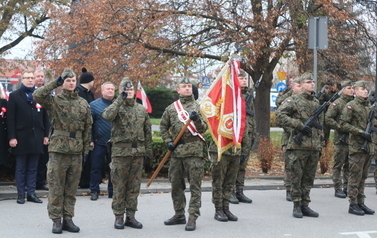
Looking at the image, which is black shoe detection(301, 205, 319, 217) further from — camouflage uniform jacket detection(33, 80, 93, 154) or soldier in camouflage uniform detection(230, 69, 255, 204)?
camouflage uniform jacket detection(33, 80, 93, 154)

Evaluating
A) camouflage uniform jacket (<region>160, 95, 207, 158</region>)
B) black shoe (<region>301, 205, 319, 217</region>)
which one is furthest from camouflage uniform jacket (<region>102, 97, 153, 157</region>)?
black shoe (<region>301, 205, 319, 217</region>)

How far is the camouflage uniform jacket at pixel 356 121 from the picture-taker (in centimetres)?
915

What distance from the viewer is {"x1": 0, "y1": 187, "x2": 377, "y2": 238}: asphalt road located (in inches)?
297

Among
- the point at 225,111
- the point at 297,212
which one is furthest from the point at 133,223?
the point at 297,212

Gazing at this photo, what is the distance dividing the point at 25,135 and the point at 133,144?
251 cm

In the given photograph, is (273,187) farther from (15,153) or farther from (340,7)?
(340,7)

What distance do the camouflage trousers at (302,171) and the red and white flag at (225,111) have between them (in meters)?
1.05

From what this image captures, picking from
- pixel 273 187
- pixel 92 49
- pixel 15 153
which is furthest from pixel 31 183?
pixel 92 49

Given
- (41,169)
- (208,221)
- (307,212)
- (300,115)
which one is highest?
(300,115)

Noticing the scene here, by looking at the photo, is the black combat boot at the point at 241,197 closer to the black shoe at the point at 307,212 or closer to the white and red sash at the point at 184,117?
the black shoe at the point at 307,212

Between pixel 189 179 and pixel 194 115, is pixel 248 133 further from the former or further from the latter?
pixel 194 115

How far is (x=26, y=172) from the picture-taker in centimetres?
959

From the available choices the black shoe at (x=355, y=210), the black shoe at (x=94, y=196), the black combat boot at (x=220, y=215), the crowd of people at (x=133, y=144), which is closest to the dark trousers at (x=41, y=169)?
the crowd of people at (x=133, y=144)

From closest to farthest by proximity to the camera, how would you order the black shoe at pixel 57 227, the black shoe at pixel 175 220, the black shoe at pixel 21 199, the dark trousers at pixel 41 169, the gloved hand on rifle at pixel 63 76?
the gloved hand on rifle at pixel 63 76, the black shoe at pixel 57 227, the black shoe at pixel 175 220, the black shoe at pixel 21 199, the dark trousers at pixel 41 169
